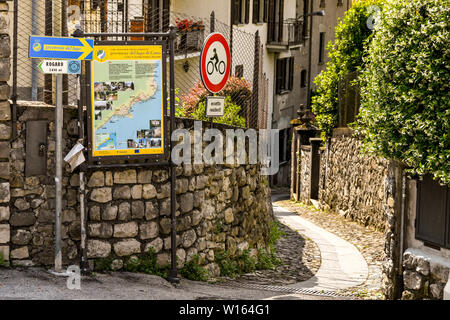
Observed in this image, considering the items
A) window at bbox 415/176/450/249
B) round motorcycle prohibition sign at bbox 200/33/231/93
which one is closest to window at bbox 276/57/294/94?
round motorcycle prohibition sign at bbox 200/33/231/93

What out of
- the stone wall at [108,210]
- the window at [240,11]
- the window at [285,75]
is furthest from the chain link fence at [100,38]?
the window at [285,75]

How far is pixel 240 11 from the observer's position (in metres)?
27.3

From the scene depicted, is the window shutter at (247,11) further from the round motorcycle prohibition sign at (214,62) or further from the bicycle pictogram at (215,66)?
the bicycle pictogram at (215,66)

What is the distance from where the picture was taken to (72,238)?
889cm

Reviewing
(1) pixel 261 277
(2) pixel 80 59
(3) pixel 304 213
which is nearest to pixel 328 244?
(1) pixel 261 277

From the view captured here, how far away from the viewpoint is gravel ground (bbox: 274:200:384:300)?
11.1 metres

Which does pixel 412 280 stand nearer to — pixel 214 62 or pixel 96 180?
pixel 214 62

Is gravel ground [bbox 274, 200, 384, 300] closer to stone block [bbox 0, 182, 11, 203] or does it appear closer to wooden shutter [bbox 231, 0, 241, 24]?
stone block [bbox 0, 182, 11, 203]

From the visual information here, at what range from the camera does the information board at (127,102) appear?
8.71 m

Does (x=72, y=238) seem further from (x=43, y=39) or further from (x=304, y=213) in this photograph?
(x=304, y=213)

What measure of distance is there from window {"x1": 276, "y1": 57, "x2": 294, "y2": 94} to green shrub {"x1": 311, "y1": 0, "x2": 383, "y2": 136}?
10936 millimetres

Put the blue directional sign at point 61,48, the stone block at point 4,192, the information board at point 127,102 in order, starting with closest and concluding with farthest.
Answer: the blue directional sign at point 61,48
the stone block at point 4,192
the information board at point 127,102

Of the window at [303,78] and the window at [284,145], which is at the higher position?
the window at [303,78]

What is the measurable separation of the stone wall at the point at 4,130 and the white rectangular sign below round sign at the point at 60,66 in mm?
719
